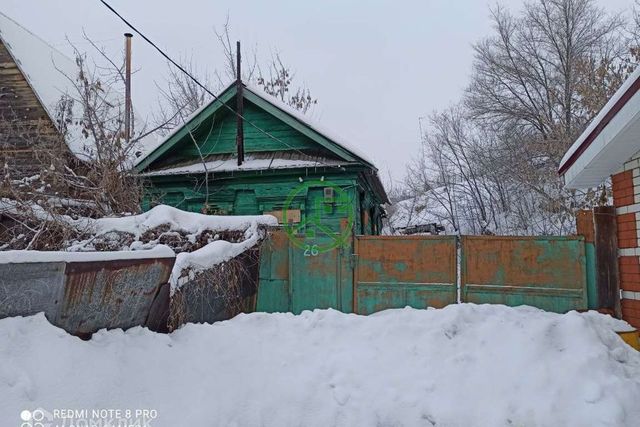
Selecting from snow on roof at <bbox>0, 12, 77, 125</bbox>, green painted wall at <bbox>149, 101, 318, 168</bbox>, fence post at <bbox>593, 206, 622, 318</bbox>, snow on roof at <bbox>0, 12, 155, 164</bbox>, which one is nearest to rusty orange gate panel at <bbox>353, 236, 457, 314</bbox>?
fence post at <bbox>593, 206, 622, 318</bbox>

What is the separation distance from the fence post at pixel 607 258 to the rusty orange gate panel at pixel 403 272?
6.39 feet

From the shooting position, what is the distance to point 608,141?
4863 millimetres

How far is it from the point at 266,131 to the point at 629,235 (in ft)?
24.8

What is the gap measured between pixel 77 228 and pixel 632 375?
709 centimetres

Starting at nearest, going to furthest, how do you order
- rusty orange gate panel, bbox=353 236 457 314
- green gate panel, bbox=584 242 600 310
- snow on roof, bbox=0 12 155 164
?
green gate panel, bbox=584 242 600 310 → rusty orange gate panel, bbox=353 236 457 314 → snow on roof, bbox=0 12 155 164

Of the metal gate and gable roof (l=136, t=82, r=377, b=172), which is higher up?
gable roof (l=136, t=82, r=377, b=172)

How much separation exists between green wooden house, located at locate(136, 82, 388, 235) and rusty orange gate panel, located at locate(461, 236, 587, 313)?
3232mm

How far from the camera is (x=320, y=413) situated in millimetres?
3283

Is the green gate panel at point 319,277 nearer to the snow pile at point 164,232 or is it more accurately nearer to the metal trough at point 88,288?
the snow pile at point 164,232

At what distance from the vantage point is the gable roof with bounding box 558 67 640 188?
174 inches

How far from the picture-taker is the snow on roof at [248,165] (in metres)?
9.29
